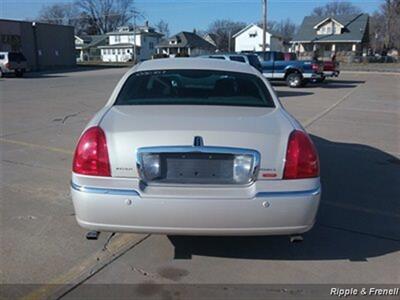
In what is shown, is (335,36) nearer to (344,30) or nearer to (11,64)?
(344,30)

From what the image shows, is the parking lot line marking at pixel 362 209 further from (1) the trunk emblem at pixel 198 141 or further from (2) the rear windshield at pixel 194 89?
(1) the trunk emblem at pixel 198 141

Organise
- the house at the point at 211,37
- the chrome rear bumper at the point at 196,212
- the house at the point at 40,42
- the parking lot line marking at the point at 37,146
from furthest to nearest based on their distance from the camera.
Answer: the house at the point at 211,37 → the house at the point at 40,42 → the parking lot line marking at the point at 37,146 → the chrome rear bumper at the point at 196,212

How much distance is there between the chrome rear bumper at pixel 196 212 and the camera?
2953mm

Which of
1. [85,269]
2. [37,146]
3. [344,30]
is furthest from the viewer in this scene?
[344,30]

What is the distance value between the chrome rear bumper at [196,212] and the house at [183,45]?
297 feet

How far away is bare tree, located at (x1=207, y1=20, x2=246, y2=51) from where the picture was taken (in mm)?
110456

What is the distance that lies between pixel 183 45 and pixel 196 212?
307 ft

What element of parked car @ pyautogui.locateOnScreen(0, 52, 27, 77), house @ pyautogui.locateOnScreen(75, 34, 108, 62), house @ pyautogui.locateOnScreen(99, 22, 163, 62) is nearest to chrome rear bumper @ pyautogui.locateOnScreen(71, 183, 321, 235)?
parked car @ pyautogui.locateOnScreen(0, 52, 27, 77)

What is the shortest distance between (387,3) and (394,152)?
3076 inches

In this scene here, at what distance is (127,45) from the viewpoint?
88938 mm

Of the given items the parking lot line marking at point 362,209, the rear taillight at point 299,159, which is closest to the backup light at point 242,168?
the rear taillight at point 299,159

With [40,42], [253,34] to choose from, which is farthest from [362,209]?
[253,34]

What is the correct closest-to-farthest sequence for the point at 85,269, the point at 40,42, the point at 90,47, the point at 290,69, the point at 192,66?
1. the point at 85,269
2. the point at 192,66
3. the point at 290,69
4. the point at 40,42
5. the point at 90,47

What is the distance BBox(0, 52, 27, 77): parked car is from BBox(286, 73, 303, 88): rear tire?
21551 mm
